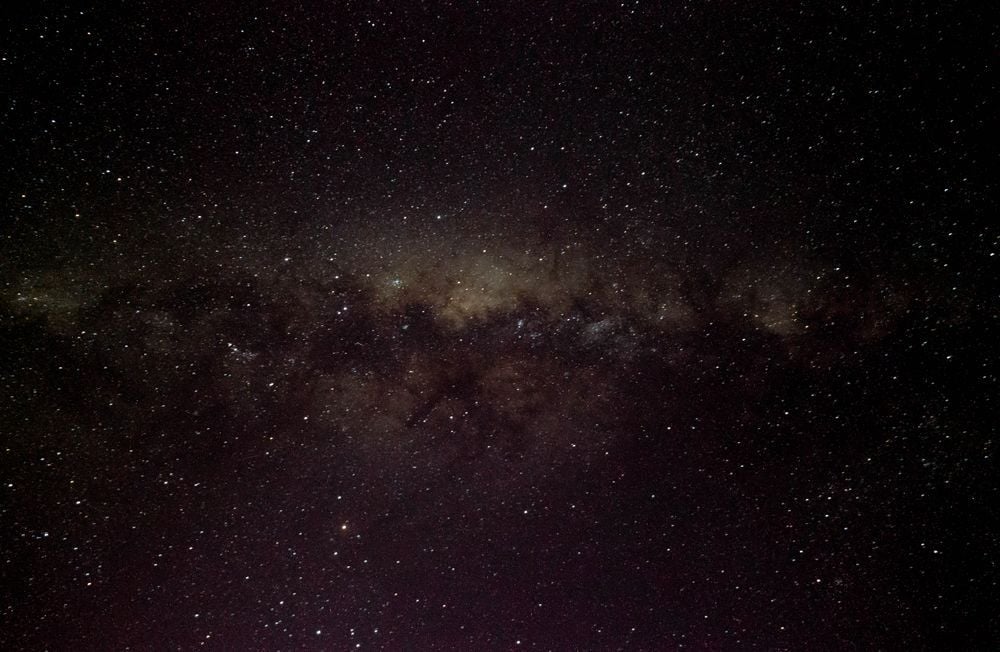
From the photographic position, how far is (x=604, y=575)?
7.64 ft

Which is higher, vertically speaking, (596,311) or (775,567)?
(596,311)

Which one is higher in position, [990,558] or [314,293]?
[314,293]

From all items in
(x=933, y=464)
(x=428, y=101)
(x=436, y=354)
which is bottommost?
(x=933, y=464)

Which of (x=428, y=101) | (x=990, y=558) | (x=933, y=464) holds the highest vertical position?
(x=428, y=101)

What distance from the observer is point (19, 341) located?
5.81 feet

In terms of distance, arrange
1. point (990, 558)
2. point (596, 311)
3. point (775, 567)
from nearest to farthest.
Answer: point (596, 311), point (775, 567), point (990, 558)

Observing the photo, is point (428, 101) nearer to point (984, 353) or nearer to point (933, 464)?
point (984, 353)

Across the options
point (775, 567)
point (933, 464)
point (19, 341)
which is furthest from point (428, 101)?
point (933, 464)

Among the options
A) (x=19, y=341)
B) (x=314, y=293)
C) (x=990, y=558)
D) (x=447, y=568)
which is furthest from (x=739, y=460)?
(x=19, y=341)

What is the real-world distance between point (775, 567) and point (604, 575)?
3.27 ft

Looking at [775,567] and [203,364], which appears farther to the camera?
[775,567]

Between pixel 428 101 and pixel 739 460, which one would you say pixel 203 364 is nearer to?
pixel 428 101

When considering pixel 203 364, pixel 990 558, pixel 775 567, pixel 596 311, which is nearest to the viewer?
pixel 203 364

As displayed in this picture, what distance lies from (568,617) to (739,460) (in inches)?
50.3
